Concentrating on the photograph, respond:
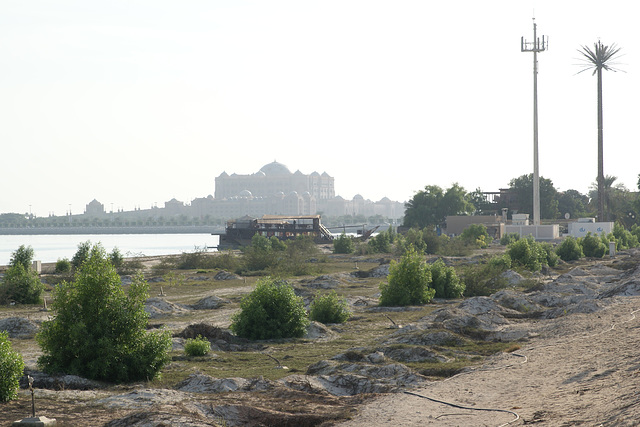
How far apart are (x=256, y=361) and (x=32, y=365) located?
4.81 meters

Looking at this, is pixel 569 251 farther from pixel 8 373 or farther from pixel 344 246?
pixel 8 373

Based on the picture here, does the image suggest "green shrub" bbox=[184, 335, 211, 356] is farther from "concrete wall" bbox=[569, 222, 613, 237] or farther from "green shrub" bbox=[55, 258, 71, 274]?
"concrete wall" bbox=[569, 222, 613, 237]

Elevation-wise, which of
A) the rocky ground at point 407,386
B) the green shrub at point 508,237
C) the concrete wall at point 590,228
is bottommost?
the rocky ground at point 407,386

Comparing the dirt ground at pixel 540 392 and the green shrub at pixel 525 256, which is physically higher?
the green shrub at pixel 525 256

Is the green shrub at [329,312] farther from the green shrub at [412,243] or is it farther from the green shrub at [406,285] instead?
the green shrub at [412,243]

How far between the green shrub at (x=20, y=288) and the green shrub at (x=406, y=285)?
15.0 m

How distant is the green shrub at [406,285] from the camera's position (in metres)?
27.0

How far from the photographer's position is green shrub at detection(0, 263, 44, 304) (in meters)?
30.3

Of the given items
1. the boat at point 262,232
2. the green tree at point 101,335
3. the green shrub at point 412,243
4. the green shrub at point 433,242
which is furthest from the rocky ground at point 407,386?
the boat at point 262,232

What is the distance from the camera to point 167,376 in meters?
14.6

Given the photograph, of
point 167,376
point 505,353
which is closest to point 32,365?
point 167,376

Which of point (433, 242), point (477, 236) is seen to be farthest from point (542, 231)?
point (433, 242)

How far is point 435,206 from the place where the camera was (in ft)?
340

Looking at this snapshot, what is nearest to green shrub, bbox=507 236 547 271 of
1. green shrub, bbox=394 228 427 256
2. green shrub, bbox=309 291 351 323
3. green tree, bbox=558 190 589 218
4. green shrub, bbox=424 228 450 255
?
green shrub, bbox=309 291 351 323
